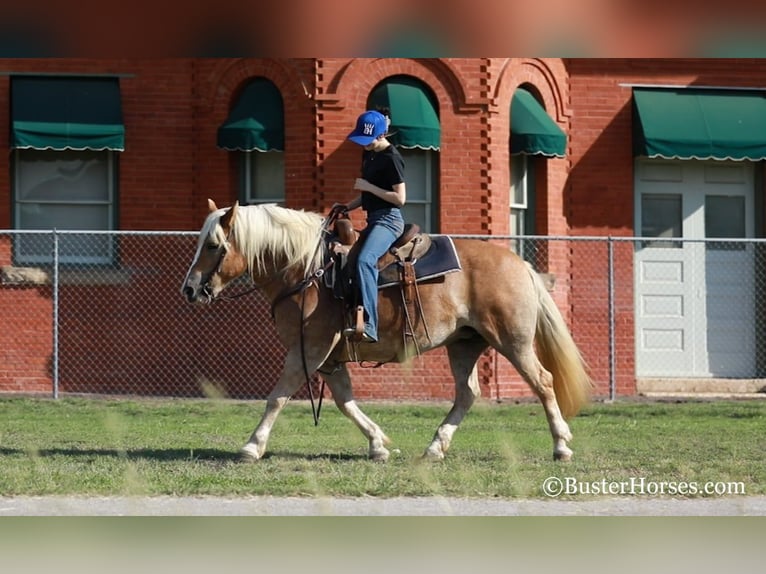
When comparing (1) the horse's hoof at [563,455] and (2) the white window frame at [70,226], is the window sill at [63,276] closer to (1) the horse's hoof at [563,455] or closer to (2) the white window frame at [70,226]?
(2) the white window frame at [70,226]

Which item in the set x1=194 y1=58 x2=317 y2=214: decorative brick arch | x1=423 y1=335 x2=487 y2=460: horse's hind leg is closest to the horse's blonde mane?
x1=423 y1=335 x2=487 y2=460: horse's hind leg

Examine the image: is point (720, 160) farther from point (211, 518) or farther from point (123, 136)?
point (211, 518)

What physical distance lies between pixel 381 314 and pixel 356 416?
0.83 metres

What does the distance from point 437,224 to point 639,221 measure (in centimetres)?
359

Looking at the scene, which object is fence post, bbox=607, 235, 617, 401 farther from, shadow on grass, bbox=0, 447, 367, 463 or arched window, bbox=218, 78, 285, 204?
shadow on grass, bbox=0, 447, 367, 463

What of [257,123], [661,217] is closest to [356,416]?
[257,123]

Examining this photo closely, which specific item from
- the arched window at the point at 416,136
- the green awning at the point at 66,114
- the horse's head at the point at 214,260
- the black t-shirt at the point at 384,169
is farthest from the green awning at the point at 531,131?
the horse's head at the point at 214,260

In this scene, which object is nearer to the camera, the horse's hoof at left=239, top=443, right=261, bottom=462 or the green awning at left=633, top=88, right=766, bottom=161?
the horse's hoof at left=239, top=443, right=261, bottom=462

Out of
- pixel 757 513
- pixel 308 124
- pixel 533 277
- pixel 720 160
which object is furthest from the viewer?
pixel 720 160

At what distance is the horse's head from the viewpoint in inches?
350

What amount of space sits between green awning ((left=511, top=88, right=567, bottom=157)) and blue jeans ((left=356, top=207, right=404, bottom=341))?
753 centimetres

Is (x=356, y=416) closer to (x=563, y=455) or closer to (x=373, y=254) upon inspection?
(x=373, y=254)
